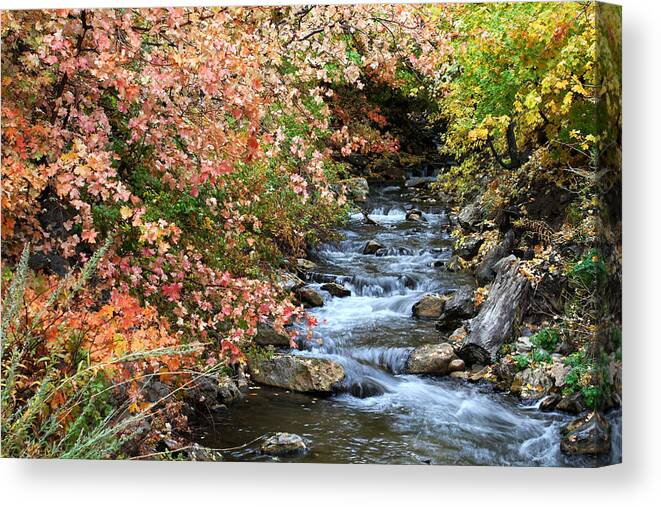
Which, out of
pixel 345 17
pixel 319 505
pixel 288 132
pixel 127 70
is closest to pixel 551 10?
pixel 345 17

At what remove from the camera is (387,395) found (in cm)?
392

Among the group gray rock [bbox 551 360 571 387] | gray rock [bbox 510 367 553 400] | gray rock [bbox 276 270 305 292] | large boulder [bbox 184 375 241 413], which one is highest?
gray rock [bbox 276 270 305 292]

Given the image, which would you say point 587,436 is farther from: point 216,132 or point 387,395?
point 216,132

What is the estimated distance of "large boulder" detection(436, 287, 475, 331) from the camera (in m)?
3.87

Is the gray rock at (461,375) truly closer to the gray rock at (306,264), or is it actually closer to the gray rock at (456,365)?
the gray rock at (456,365)

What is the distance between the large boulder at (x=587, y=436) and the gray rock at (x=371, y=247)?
125 centimetres

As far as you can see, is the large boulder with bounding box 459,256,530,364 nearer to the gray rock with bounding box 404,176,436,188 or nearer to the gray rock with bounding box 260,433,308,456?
the gray rock with bounding box 404,176,436,188

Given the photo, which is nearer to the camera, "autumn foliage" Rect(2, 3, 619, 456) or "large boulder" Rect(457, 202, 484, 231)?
"autumn foliage" Rect(2, 3, 619, 456)

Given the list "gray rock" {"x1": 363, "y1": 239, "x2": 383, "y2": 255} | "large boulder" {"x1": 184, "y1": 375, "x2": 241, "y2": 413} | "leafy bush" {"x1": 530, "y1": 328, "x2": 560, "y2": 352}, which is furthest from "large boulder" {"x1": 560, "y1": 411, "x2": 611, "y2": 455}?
"large boulder" {"x1": 184, "y1": 375, "x2": 241, "y2": 413}

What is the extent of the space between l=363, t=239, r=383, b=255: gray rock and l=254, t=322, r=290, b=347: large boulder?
0.62 meters

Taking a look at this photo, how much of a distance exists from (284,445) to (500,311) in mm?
1258

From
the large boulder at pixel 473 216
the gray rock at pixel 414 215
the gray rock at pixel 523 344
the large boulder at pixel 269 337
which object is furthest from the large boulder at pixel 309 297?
the gray rock at pixel 523 344

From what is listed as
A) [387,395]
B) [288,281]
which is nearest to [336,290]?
[288,281]

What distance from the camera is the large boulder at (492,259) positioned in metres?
3.88
